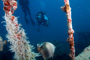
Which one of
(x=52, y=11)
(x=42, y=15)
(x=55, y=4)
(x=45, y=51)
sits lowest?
(x=45, y=51)

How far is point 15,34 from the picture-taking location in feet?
9.63

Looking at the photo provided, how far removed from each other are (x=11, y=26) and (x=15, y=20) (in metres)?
0.19

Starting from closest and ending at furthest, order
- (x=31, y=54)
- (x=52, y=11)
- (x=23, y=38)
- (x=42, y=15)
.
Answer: (x=23, y=38), (x=31, y=54), (x=42, y=15), (x=52, y=11)

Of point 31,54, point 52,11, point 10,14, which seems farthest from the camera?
point 52,11

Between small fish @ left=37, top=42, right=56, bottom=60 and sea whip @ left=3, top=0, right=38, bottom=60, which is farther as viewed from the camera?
small fish @ left=37, top=42, right=56, bottom=60

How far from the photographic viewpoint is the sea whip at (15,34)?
2.60m

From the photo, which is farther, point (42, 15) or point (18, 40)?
point (42, 15)

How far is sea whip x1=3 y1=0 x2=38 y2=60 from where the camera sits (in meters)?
2.60

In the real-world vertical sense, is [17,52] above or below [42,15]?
below

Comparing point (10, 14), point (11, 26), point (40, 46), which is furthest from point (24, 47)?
point (10, 14)

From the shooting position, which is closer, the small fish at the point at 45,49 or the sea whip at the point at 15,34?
the sea whip at the point at 15,34

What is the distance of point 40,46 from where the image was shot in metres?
3.02

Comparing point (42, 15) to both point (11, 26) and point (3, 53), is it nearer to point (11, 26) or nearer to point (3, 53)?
point (3, 53)

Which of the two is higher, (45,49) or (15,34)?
(15,34)
